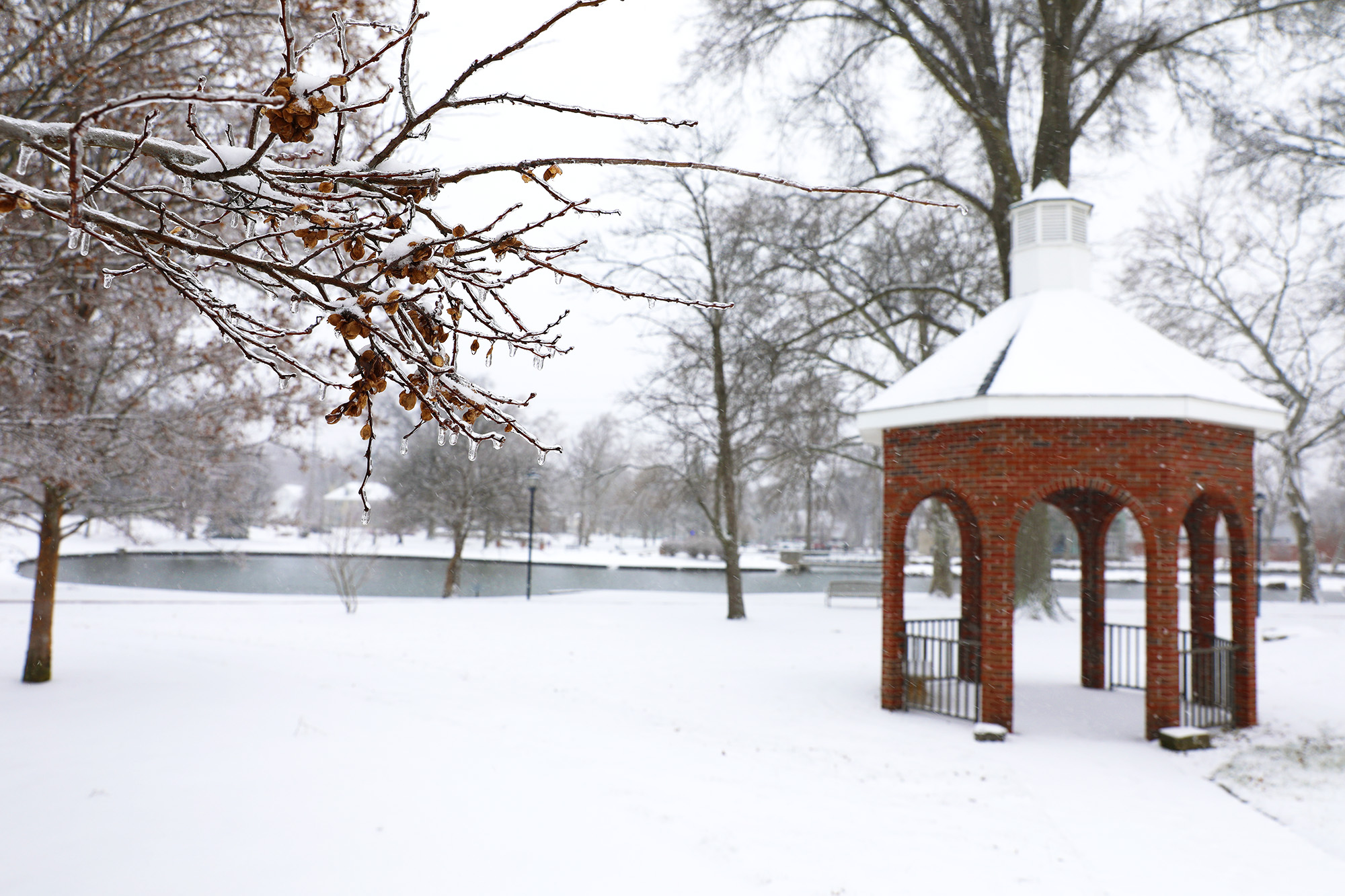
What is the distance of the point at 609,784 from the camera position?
647cm

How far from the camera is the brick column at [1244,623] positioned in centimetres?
881

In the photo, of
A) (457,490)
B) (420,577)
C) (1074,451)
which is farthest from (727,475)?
(420,577)

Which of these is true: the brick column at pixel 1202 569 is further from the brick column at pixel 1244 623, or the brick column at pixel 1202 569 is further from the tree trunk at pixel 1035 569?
the tree trunk at pixel 1035 569

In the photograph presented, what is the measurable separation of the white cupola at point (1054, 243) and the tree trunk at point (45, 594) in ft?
38.6

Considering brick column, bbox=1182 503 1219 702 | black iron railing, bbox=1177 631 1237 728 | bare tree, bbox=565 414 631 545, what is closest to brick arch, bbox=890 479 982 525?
black iron railing, bbox=1177 631 1237 728

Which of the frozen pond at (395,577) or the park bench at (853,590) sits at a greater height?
the park bench at (853,590)

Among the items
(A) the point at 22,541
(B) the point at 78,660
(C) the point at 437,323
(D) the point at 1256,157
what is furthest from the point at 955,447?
(A) the point at 22,541

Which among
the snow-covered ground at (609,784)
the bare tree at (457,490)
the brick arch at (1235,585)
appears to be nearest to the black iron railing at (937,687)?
the snow-covered ground at (609,784)

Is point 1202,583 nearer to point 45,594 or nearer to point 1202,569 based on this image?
point 1202,569

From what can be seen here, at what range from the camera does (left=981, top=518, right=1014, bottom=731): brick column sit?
841 centimetres

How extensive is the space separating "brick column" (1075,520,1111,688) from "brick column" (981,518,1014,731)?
302 cm

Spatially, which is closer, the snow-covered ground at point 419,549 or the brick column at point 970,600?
the brick column at point 970,600

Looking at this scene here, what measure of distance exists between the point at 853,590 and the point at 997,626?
13.8 m

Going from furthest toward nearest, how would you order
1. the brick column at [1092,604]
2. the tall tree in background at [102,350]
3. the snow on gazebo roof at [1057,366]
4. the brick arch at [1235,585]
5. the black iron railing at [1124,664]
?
the brick column at [1092,604]
the black iron railing at [1124,664]
the brick arch at [1235,585]
the snow on gazebo roof at [1057,366]
the tall tree in background at [102,350]
